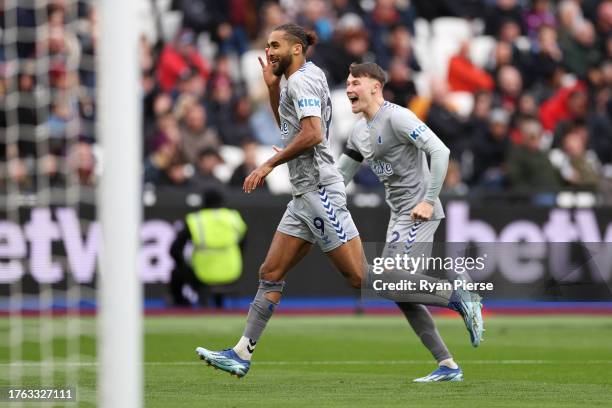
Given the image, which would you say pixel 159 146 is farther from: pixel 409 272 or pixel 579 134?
pixel 409 272

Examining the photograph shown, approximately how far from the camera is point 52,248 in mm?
17094

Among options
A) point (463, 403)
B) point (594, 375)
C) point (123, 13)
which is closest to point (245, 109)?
point (594, 375)

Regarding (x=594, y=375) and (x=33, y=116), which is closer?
(x=594, y=375)

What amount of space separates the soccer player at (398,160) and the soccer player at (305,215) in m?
0.36

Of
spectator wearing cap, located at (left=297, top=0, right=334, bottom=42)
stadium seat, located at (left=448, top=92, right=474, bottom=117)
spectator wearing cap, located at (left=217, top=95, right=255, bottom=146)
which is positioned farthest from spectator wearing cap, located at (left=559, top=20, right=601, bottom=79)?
spectator wearing cap, located at (left=217, top=95, right=255, bottom=146)

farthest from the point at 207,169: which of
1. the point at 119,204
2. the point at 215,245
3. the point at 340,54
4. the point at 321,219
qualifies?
the point at 119,204

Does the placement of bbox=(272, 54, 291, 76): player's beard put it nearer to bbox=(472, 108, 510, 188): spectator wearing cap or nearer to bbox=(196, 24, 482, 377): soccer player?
bbox=(196, 24, 482, 377): soccer player

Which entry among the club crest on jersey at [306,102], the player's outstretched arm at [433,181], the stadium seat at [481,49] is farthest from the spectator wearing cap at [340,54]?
the club crest on jersey at [306,102]

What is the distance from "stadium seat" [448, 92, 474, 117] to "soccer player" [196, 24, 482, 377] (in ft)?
37.6

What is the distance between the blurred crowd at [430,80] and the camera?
18828 millimetres

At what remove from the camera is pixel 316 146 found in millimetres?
9516

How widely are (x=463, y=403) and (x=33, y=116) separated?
8.05 meters

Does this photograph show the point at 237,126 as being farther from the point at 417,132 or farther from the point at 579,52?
the point at 417,132

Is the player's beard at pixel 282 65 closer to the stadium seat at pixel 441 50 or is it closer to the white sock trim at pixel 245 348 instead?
the white sock trim at pixel 245 348
